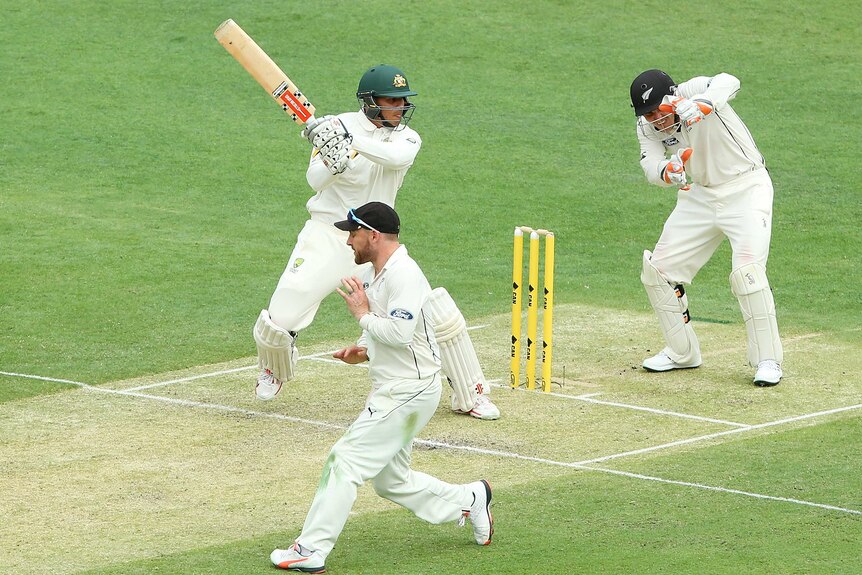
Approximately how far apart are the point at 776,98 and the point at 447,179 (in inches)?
209

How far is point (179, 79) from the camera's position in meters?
20.5

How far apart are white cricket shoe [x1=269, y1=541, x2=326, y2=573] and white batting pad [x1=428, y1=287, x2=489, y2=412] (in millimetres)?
2923

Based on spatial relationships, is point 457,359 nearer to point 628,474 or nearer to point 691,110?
point 628,474

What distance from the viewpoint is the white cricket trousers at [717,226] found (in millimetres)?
10461

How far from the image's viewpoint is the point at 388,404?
22.7ft

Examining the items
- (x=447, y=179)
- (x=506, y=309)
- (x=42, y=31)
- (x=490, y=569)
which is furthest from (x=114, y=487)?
(x=42, y=31)


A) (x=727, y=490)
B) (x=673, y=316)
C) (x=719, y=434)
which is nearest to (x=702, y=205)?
(x=673, y=316)

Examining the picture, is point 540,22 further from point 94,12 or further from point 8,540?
point 8,540

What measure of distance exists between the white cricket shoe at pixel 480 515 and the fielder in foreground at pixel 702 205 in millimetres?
3613

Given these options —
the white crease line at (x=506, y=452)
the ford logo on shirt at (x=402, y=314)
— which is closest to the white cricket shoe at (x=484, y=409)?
the white crease line at (x=506, y=452)

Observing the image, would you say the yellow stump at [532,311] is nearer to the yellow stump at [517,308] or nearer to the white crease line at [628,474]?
the yellow stump at [517,308]

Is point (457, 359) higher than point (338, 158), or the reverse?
point (338, 158)

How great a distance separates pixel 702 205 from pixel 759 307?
86 centimetres

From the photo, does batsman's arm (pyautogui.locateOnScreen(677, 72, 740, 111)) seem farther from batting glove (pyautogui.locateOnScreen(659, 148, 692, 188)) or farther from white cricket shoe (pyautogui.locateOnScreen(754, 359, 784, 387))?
white cricket shoe (pyautogui.locateOnScreen(754, 359, 784, 387))
